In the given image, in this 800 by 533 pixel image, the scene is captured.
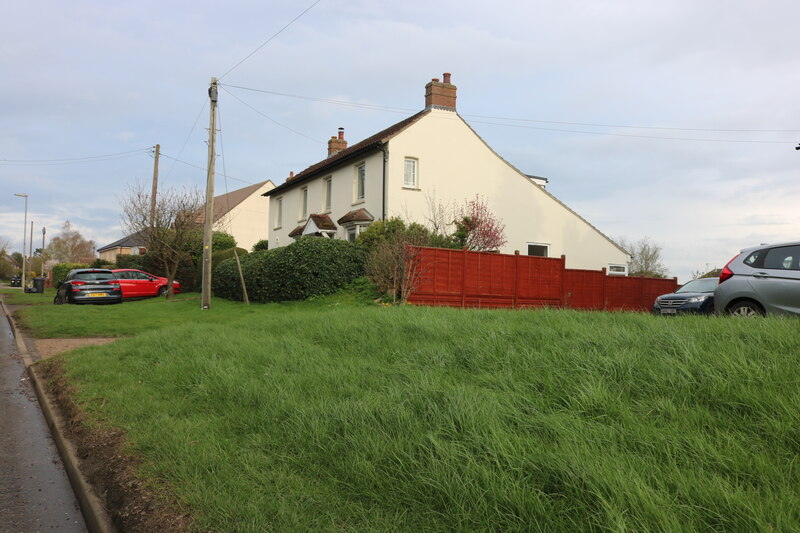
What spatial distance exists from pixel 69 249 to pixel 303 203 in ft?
235

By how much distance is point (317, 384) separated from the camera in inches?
207

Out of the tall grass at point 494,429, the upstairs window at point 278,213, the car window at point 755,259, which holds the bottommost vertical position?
the tall grass at point 494,429

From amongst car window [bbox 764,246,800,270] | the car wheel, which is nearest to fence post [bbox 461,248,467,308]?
the car wheel

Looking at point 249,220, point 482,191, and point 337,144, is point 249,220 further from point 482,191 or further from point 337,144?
point 482,191

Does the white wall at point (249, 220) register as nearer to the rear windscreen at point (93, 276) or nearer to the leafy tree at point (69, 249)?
the rear windscreen at point (93, 276)

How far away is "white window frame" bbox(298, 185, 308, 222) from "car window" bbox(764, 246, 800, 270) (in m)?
25.0

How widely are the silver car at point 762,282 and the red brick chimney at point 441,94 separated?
1775 centimetres

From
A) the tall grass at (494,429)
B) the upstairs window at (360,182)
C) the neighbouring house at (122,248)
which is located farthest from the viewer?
the neighbouring house at (122,248)

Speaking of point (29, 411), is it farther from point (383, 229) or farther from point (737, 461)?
point (383, 229)

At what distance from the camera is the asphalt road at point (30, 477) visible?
157 inches

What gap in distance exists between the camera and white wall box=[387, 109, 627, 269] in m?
23.8

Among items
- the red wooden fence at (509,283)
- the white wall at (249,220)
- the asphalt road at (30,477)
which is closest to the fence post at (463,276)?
the red wooden fence at (509,283)

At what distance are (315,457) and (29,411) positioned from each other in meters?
5.42

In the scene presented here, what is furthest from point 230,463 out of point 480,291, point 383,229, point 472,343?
point 383,229
